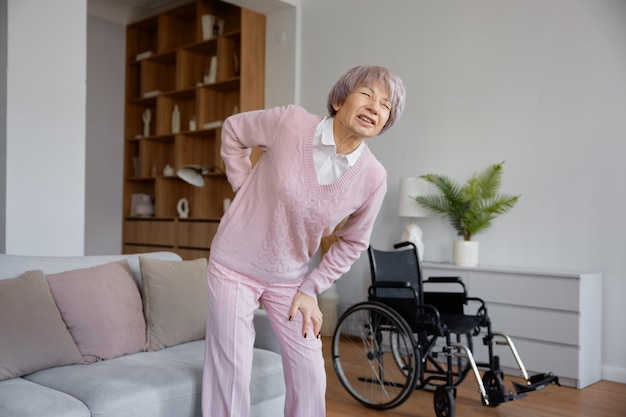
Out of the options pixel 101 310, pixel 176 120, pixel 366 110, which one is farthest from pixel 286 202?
pixel 176 120

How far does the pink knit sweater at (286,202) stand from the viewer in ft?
5.69

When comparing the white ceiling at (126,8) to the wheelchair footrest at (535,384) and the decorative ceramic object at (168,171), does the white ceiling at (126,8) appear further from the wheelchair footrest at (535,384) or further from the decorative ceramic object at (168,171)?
the wheelchair footrest at (535,384)

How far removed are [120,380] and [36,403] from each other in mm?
299

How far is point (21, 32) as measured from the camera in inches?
153

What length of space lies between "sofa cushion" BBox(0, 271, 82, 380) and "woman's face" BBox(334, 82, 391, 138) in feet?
4.16

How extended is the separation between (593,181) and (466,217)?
86cm

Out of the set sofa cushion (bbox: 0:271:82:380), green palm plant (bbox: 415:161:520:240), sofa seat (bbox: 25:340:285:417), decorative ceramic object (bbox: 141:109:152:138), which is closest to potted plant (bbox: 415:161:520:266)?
green palm plant (bbox: 415:161:520:240)

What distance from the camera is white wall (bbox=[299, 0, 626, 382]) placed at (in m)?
4.11

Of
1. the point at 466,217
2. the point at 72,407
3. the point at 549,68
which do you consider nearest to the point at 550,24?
the point at 549,68

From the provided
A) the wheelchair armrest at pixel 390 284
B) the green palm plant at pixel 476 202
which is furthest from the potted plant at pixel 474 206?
the wheelchair armrest at pixel 390 284

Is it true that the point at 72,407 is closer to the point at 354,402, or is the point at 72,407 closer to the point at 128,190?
the point at 354,402

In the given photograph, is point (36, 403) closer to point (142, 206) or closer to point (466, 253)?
point (466, 253)

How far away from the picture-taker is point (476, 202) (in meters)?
4.55

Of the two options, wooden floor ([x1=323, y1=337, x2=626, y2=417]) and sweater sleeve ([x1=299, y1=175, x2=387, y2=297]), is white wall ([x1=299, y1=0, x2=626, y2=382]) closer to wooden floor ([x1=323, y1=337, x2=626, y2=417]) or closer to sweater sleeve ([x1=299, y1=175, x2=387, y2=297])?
wooden floor ([x1=323, y1=337, x2=626, y2=417])
